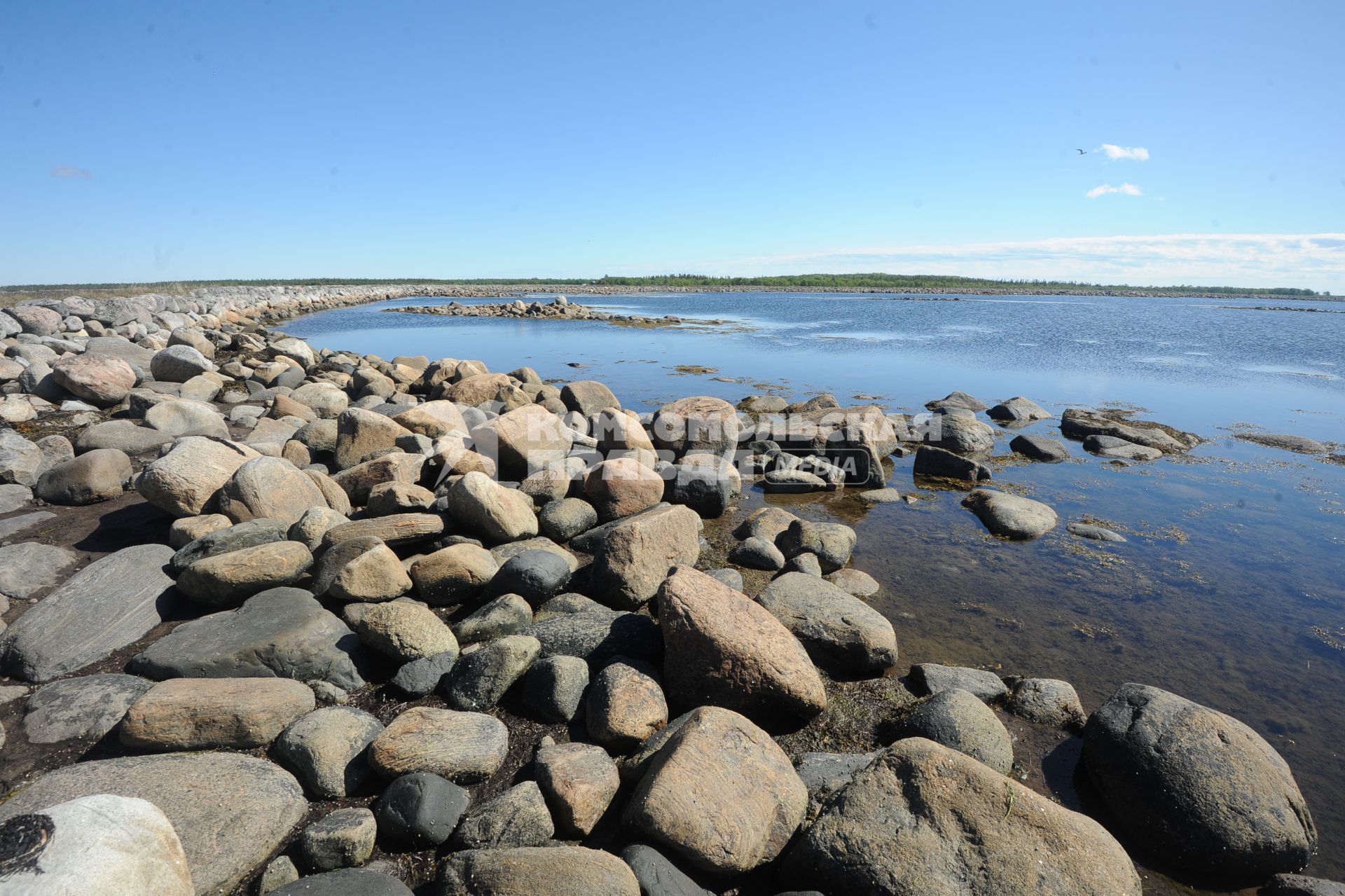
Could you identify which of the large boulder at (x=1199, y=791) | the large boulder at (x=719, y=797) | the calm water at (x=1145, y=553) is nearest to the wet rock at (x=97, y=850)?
the large boulder at (x=719, y=797)

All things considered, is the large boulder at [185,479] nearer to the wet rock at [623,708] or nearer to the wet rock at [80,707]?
the wet rock at [80,707]

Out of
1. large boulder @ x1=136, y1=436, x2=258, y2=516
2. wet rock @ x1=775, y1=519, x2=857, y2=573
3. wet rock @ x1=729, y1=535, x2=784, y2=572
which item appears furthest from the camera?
wet rock @ x1=775, y1=519, x2=857, y2=573

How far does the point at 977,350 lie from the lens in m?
31.4

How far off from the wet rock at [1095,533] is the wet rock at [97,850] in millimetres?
9607

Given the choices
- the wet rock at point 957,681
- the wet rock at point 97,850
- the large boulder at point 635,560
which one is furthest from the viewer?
the large boulder at point 635,560

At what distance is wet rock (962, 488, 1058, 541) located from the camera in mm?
→ 8641

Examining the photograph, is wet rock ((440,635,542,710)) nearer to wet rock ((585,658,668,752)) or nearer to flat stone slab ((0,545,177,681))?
wet rock ((585,658,668,752))

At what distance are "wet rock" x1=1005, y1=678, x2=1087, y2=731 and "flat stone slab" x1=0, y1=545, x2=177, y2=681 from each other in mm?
6919

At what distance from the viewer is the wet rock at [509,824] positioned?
3.40m

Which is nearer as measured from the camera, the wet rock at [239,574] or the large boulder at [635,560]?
the wet rock at [239,574]

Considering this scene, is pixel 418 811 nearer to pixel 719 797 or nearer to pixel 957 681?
pixel 719 797

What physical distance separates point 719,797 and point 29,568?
21.6 ft

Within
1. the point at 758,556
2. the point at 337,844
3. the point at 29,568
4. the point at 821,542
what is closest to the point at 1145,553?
the point at 821,542

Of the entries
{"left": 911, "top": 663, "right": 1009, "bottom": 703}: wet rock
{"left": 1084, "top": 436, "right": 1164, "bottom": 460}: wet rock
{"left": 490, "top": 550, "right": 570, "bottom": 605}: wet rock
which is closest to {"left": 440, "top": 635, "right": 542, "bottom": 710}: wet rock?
{"left": 490, "top": 550, "right": 570, "bottom": 605}: wet rock
